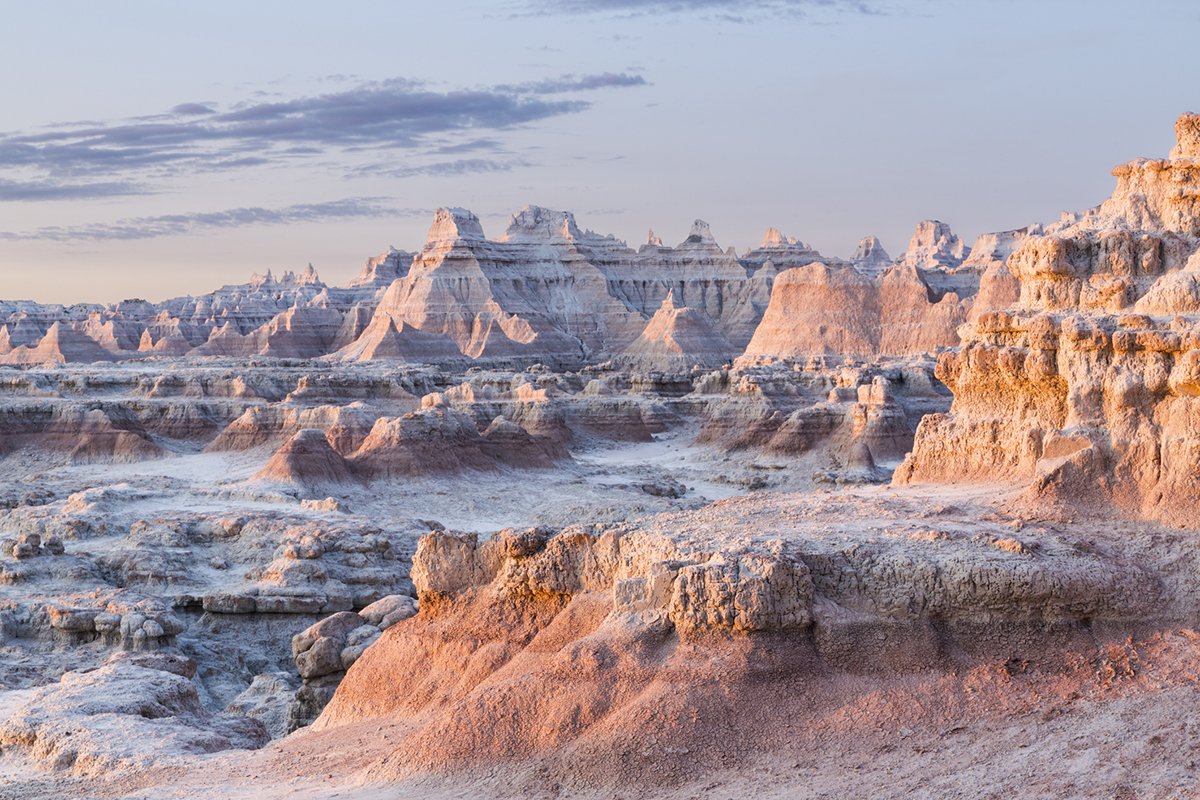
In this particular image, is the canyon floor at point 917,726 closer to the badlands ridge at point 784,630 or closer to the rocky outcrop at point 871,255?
the badlands ridge at point 784,630

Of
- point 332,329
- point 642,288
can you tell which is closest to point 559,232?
point 642,288

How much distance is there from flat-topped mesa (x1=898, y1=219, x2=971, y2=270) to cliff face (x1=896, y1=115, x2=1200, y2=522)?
425ft

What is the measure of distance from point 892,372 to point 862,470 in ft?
42.8

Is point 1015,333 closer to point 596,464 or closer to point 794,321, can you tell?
point 596,464

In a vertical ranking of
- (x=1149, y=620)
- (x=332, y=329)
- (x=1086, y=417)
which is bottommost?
(x=332, y=329)

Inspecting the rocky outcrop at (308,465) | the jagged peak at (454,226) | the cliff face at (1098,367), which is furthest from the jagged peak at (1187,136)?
the jagged peak at (454,226)

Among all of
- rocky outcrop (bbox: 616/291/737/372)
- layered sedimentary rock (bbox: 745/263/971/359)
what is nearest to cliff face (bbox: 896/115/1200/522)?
layered sedimentary rock (bbox: 745/263/971/359)

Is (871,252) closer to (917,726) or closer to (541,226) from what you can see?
(541,226)

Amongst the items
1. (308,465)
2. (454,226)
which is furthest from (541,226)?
(308,465)

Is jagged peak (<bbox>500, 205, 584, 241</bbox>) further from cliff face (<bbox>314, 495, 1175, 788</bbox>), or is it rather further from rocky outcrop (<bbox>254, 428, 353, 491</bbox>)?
cliff face (<bbox>314, 495, 1175, 788</bbox>)

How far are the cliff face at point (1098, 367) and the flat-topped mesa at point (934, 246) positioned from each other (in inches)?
5103

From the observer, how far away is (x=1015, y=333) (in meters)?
14.8

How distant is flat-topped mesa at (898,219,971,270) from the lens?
143750mm

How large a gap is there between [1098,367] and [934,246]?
137113 millimetres
